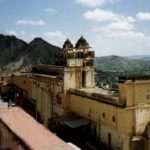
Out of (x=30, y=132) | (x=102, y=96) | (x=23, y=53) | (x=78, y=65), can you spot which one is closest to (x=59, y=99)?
(x=78, y=65)

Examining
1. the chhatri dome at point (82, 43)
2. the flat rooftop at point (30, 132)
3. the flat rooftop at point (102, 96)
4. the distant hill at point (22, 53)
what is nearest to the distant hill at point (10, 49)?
the distant hill at point (22, 53)

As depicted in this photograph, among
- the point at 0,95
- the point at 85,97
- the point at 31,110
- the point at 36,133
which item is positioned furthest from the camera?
the point at 0,95

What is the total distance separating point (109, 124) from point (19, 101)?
18.7 metres

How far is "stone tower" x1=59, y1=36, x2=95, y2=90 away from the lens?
33250mm

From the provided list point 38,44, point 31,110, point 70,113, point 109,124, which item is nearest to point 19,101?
point 31,110

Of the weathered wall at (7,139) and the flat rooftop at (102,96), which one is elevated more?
the weathered wall at (7,139)

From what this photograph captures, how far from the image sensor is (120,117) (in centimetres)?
2533

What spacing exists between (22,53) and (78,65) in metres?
59.6

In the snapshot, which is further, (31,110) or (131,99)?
(31,110)

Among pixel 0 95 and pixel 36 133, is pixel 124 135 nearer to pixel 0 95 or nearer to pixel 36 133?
pixel 36 133

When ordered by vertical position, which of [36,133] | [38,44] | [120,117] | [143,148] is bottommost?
[143,148]

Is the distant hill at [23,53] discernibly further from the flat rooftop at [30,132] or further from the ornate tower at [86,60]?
the flat rooftop at [30,132]

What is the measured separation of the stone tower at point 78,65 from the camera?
3325cm

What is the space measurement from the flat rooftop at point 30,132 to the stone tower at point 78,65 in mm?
25304
